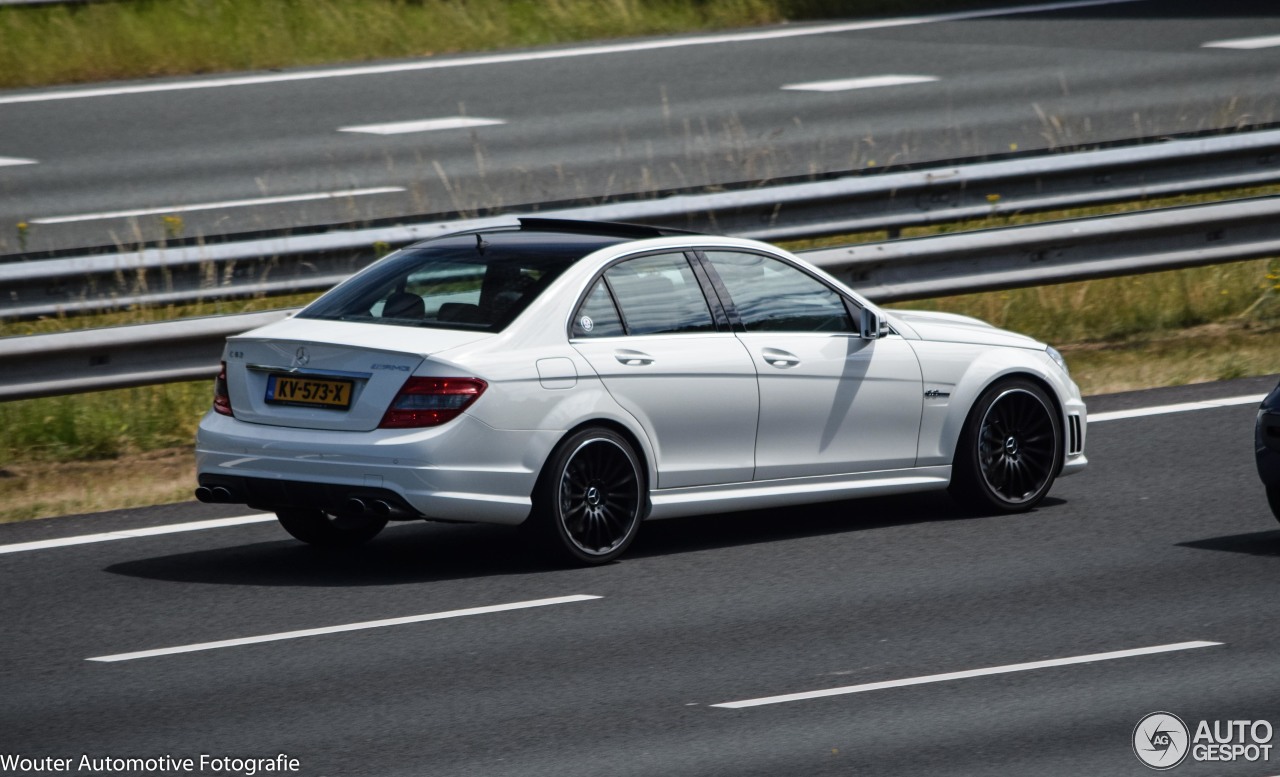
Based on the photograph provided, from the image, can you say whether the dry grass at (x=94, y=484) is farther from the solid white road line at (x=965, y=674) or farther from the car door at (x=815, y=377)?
the solid white road line at (x=965, y=674)

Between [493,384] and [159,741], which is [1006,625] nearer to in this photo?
[493,384]

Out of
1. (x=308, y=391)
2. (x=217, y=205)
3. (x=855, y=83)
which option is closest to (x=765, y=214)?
(x=308, y=391)

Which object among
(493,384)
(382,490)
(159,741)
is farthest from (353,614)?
(159,741)

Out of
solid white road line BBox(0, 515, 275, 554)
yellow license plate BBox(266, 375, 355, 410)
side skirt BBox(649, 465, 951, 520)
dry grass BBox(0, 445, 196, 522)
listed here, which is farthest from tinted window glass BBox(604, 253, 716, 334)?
dry grass BBox(0, 445, 196, 522)

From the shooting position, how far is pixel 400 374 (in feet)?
26.3

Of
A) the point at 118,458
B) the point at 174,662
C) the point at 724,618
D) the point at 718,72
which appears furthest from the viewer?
the point at 718,72

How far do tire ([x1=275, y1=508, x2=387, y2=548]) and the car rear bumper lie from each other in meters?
0.74

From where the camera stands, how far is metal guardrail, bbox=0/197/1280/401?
1057 centimetres

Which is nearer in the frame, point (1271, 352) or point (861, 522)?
point (861, 522)

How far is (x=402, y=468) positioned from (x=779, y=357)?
2.00 metres

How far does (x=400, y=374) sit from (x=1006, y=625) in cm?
265

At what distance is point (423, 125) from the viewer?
21156 mm

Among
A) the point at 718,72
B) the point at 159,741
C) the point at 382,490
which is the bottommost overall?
the point at 159,741

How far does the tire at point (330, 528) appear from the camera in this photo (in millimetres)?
9055
